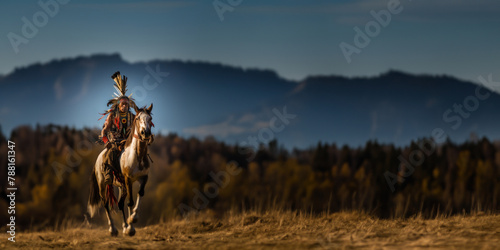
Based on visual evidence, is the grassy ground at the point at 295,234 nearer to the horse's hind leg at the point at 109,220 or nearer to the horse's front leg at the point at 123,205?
the horse's hind leg at the point at 109,220

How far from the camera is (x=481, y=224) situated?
59.8ft

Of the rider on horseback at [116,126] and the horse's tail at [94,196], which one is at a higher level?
the rider on horseback at [116,126]

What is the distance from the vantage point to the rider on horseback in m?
16.2

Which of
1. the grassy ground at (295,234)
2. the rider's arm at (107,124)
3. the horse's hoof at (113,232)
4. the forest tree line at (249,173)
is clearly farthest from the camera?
the forest tree line at (249,173)

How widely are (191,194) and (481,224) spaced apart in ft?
355

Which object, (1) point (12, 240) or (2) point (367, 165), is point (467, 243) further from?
(2) point (367, 165)

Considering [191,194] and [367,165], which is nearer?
[191,194]

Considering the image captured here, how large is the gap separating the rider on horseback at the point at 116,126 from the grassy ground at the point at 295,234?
218 centimetres

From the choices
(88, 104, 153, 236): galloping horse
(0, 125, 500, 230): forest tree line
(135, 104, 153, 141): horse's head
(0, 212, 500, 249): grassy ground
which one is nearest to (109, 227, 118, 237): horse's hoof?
(88, 104, 153, 236): galloping horse

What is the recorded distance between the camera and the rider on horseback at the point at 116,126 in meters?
16.2

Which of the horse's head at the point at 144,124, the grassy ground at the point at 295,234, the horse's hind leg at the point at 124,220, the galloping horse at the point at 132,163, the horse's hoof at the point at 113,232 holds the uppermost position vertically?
the horse's head at the point at 144,124

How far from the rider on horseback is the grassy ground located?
218 cm

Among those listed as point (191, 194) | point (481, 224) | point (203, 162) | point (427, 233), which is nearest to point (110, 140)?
point (427, 233)

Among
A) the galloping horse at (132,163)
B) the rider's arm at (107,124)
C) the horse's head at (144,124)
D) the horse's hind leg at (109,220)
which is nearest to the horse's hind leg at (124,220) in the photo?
the galloping horse at (132,163)
